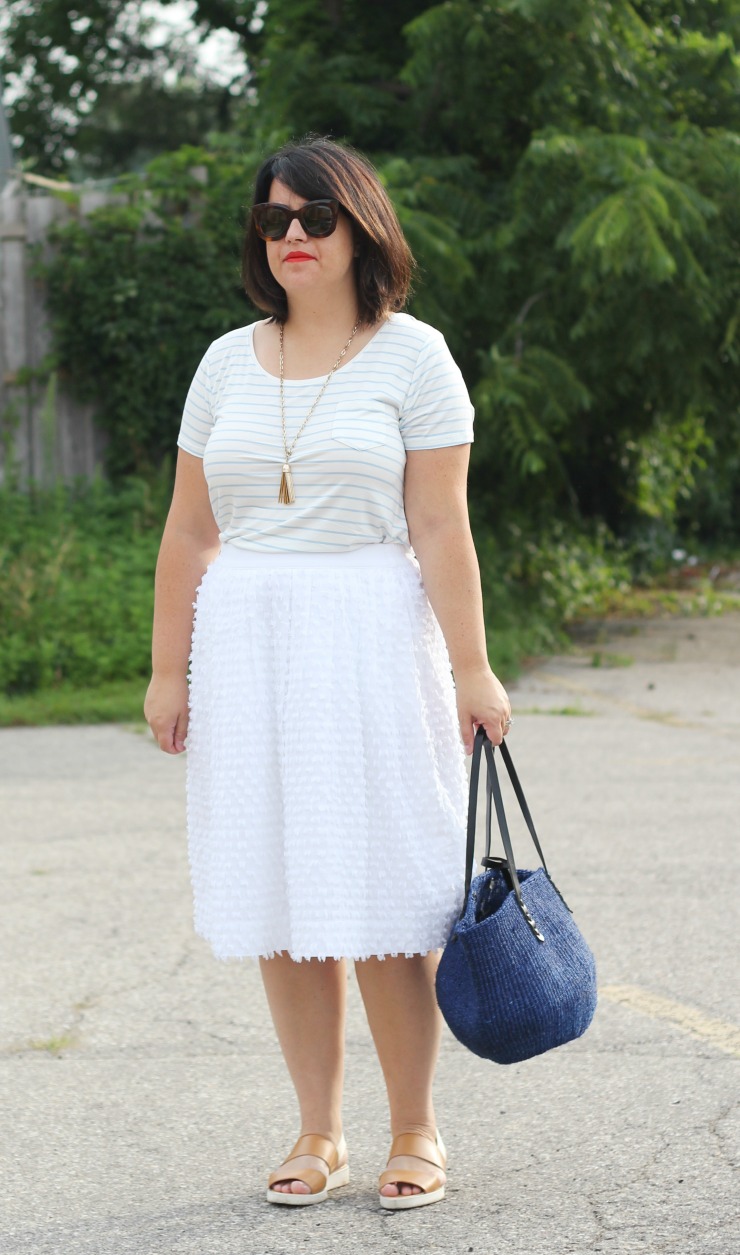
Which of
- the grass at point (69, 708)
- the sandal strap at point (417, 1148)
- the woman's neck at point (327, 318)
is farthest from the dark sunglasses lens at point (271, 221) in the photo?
the grass at point (69, 708)

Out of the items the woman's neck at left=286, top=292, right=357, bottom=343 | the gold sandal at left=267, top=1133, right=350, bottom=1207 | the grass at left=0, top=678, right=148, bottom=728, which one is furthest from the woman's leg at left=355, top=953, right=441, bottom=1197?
Result: the grass at left=0, top=678, right=148, bottom=728

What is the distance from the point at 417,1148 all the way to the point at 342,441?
4.42 ft

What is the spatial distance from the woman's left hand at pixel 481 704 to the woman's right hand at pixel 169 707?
0.56 meters

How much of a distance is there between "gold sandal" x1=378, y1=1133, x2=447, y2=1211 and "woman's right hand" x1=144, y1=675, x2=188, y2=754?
87cm

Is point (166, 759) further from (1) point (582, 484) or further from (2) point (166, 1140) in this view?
(1) point (582, 484)

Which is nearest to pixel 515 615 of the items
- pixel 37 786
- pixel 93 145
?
pixel 37 786

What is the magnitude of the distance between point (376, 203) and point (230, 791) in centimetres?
114

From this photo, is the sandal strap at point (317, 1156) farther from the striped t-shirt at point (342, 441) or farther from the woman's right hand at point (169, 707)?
the striped t-shirt at point (342, 441)

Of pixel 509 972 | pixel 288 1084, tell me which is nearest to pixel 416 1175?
pixel 509 972

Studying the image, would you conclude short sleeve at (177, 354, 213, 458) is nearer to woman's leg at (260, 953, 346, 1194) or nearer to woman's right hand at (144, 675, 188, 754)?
woman's right hand at (144, 675, 188, 754)

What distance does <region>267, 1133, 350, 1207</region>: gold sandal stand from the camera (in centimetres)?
288

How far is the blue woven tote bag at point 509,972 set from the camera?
2.66 meters

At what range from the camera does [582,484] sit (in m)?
13.5

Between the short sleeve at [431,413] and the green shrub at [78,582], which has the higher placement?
the short sleeve at [431,413]
